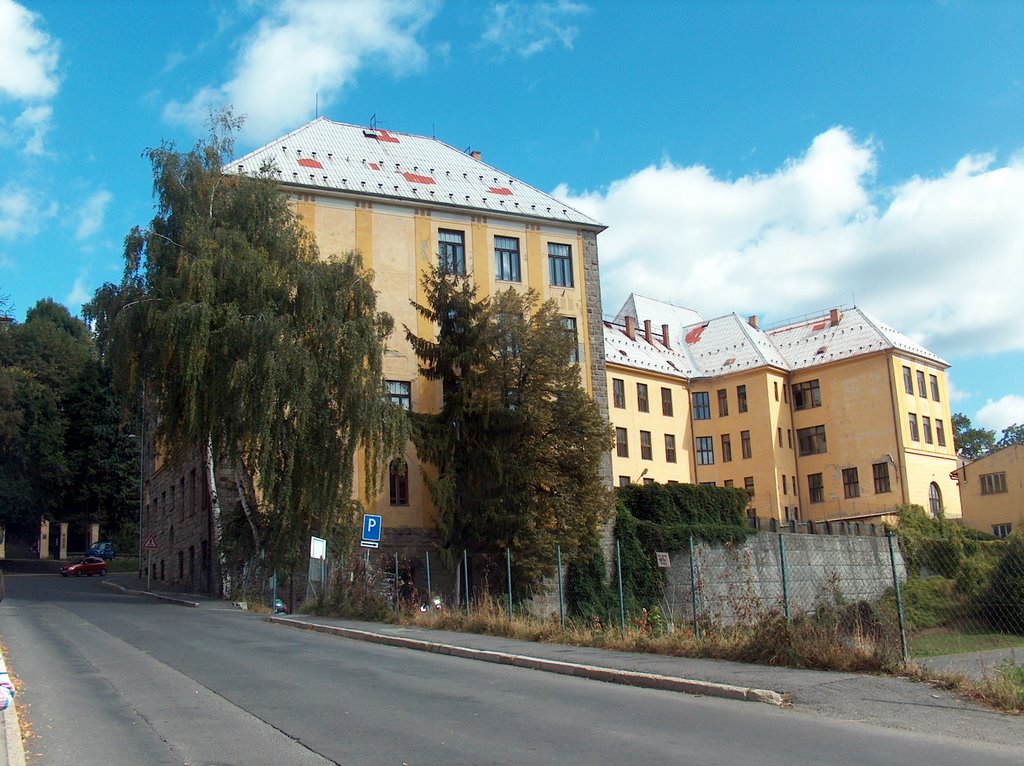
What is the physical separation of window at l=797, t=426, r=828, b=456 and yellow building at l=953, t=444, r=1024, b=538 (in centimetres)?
901

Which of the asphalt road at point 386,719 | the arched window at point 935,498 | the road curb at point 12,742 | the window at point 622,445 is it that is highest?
the window at point 622,445

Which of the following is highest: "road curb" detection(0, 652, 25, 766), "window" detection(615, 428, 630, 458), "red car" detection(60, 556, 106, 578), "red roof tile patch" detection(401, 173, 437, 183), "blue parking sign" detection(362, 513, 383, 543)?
"red roof tile patch" detection(401, 173, 437, 183)

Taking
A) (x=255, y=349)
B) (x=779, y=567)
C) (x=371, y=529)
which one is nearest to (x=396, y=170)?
(x=255, y=349)

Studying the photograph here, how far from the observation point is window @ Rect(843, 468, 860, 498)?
204ft

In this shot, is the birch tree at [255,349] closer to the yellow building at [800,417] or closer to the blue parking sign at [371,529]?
the blue parking sign at [371,529]

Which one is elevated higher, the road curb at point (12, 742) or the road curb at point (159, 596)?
the road curb at point (159, 596)

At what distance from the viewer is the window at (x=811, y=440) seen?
64.8 metres

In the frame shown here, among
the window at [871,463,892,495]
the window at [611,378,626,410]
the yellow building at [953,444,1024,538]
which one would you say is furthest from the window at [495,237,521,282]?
the yellow building at [953,444,1024,538]

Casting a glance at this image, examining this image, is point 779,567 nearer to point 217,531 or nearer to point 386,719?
point 217,531

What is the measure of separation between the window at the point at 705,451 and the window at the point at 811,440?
18.6ft

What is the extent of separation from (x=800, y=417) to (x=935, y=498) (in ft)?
31.9

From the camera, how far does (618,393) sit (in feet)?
197

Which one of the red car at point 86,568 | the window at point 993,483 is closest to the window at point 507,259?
the red car at point 86,568

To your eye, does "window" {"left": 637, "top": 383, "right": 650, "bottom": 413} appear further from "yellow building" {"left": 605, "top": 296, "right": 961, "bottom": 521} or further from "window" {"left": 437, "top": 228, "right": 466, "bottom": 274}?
Answer: "window" {"left": 437, "top": 228, "right": 466, "bottom": 274}
